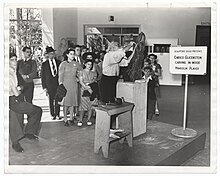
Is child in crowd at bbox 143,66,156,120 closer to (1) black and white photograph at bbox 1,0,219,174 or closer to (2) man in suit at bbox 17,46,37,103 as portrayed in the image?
(1) black and white photograph at bbox 1,0,219,174

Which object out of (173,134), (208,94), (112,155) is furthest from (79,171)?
(208,94)

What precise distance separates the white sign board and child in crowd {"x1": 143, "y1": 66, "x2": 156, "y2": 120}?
8cm

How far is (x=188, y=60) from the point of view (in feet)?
3.89

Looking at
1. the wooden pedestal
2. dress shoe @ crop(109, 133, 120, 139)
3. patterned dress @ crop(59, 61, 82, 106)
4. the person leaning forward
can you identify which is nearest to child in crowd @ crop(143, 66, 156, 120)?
the wooden pedestal

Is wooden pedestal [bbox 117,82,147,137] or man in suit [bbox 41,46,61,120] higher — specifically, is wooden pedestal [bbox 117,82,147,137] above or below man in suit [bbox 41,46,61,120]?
below

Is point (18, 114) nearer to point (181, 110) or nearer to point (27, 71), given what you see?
point (27, 71)

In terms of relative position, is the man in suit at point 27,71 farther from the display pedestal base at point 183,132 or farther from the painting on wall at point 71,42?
the display pedestal base at point 183,132

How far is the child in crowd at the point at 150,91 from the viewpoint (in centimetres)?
123

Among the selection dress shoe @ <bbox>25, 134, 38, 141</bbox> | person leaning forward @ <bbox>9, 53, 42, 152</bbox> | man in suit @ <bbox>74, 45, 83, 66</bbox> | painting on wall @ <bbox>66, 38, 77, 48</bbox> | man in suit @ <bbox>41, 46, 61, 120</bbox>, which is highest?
painting on wall @ <bbox>66, 38, 77, 48</bbox>

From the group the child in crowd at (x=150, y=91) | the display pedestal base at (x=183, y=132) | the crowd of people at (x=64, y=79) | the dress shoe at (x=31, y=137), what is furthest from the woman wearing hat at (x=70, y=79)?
the display pedestal base at (x=183, y=132)

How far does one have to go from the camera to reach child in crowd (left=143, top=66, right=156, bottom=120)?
48.6 inches

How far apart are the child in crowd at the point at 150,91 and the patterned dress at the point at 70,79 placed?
0.23 m

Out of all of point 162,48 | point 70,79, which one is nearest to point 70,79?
point 70,79

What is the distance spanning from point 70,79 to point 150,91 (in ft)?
0.94
